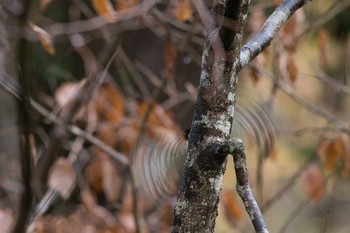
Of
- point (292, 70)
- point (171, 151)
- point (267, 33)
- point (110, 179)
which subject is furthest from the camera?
point (110, 179)

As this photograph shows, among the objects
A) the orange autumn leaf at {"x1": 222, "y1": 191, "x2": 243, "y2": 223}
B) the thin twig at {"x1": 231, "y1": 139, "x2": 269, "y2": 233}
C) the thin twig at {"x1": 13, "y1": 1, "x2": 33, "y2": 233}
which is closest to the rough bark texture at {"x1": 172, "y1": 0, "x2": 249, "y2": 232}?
the thin twig at {"x1": 231, "y1": 139, "x2": 269, "y2": 233}

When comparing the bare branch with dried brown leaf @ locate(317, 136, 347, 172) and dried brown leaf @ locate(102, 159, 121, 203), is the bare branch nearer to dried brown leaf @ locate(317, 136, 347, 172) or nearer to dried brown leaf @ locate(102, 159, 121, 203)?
dried brown leaf @ locate(317, 136, 347, 172)

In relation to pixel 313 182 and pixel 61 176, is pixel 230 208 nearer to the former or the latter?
pixel 313 182

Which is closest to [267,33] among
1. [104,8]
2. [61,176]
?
[104,8]

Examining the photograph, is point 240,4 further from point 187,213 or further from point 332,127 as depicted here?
point 332,127

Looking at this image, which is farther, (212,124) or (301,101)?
(301,101)

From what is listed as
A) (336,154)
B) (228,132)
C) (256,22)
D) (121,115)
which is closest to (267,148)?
(336,154)

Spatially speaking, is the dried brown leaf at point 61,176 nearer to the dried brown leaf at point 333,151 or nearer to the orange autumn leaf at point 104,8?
the orange autumn leaf at point 104,8

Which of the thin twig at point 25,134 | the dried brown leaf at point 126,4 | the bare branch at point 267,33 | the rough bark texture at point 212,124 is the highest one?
the dried brown leaf at point 126,4

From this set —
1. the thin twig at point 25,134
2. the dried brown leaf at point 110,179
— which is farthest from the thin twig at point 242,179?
the dried brown leaf at point 110,179

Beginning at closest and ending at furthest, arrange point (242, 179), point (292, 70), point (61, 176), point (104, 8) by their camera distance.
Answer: point (242, 179)
point (104, 8)
point (292, 70)
point (61, 176)
